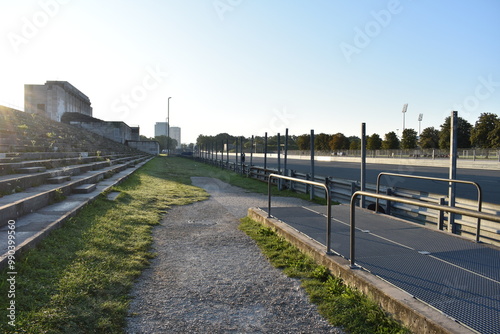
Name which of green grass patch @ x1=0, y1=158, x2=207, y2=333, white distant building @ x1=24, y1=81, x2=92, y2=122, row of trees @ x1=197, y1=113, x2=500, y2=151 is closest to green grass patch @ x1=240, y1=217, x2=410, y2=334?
green grass patch @ x1=0, y1=158, x2=207, y2=333

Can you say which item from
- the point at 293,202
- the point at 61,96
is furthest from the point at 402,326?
the point at 61,96

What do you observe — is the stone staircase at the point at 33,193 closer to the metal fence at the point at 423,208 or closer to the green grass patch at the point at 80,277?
the green grass patch at the point at 80,277

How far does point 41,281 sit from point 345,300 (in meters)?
3.07

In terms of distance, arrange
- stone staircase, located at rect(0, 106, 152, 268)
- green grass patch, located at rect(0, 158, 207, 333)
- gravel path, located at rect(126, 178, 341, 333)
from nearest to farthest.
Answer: green grass patch, located at rect(0, 158, 207, 333), gravel path, located at rect(126, 178, 341, 333), stone staircase, located at rect(0, 106, 152, 268)

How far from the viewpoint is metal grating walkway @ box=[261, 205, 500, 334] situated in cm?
287

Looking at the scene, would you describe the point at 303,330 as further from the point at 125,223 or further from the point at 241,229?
the point at 125,223

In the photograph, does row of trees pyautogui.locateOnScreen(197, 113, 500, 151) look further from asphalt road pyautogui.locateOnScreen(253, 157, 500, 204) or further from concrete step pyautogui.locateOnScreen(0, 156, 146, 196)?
concrete step pyautogui.locateOnScreen(0, 156, 146, 196)

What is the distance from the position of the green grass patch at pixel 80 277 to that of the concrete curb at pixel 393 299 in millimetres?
2278

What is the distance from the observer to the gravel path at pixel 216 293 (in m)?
A: 3.01

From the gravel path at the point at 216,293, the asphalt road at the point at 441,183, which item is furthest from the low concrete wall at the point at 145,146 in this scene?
the gravel path at the point at 216,293

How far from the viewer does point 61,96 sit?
5244cm

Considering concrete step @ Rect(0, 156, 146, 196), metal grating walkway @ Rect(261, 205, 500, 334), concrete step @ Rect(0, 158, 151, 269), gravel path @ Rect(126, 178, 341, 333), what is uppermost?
concrete step @ Rect(0, 156, 146, 196)

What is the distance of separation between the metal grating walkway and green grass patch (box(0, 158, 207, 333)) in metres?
2.65

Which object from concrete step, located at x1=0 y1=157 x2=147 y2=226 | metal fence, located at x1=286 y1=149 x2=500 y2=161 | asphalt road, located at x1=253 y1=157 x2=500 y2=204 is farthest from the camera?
metal fence, located at x1=286 y1=149 x2=500 y2=161
